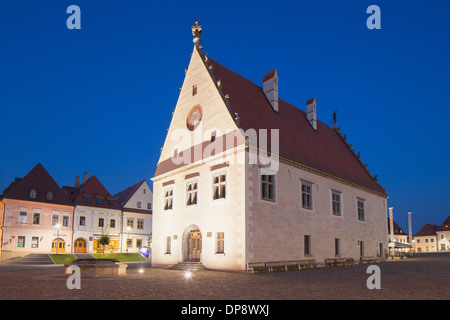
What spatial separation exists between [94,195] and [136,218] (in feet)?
23.4

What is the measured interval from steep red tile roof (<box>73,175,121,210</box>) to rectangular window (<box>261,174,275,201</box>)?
115 feet

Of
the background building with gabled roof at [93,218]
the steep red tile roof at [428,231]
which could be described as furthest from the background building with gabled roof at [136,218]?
the steep red tile roof at [428,231]

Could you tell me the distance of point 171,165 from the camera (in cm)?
2864

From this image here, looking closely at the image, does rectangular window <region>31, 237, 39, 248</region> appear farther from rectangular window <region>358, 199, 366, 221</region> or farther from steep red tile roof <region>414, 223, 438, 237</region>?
steep red tile roof <region>414, 223, 438, 237</region>

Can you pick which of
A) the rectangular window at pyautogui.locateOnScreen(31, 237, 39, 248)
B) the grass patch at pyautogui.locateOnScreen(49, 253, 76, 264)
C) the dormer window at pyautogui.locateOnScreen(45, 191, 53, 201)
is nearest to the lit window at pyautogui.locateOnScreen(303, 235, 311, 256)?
the grass patch at pyautogui.locateOnScreen(49, 253, 76, 264)

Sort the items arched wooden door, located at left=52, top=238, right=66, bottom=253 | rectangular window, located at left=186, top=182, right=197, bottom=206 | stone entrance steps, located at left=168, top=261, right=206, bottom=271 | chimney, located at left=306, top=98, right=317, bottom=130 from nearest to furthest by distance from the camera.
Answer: stone entrance steps, located at left=168, top=261, right=206, bottom=271
rectangular window, located at left=186, top=182, right=197, bottom=206
chimney, located at left=306, top=98, right=317, bottom=130
arched wooden door, located at left=52, top=238, right=66, bottom=253

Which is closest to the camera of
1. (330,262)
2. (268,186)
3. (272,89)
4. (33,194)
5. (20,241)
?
(268,186)

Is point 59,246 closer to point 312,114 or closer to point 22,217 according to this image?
point 22,217

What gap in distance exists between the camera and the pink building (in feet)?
146

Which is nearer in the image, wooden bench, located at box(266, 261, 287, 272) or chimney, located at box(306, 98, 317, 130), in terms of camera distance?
wooden bench, located at box(266, 261, 287, 272)

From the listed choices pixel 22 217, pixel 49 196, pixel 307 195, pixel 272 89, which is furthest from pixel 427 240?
pixel 22 217

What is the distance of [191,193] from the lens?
2602 centimetres

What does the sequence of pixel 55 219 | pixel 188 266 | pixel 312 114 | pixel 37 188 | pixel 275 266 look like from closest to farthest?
pixel 275 266 < pixel 188 266 < pixel 312 114 < pixel 37 188 < pixel 55 219
